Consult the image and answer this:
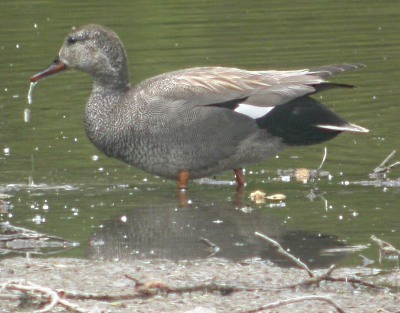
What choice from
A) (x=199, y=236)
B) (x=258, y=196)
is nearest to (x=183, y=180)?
(x=258, y=196)

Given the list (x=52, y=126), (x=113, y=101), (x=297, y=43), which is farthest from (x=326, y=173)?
(x=297, y=43)

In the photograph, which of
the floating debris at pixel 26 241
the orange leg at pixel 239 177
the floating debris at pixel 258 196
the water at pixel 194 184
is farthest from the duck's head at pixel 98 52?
the floating debris at pixel 26 241

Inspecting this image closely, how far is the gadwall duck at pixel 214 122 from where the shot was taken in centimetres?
848

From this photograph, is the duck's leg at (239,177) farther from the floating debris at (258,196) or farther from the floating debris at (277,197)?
the floating debris at (277,197)

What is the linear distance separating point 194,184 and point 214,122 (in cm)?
64

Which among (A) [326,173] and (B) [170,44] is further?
(B) [170,44]

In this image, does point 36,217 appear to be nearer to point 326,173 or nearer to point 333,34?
point 326,173

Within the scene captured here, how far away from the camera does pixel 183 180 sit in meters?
8.61

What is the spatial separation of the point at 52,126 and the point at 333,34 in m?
5.75

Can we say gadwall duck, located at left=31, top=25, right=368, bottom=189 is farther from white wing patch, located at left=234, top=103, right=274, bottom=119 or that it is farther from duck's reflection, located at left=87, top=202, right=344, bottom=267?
duck's reflection, located at left=87, top=202, right=344, bottom=267

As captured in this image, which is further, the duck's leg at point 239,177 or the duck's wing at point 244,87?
the duck's leg at point 239,177

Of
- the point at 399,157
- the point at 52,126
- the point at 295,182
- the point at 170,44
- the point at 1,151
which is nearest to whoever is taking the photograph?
the point at 295,182

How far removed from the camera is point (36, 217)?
25.5 ft

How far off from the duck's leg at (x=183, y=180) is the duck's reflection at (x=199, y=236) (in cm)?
55
